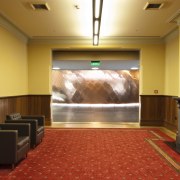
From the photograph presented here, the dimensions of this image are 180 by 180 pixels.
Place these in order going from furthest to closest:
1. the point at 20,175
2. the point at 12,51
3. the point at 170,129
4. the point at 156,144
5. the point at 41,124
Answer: the point at 170,129
the point at 12,51
the point at 41,124
the point at 156,144
the point at 20,175

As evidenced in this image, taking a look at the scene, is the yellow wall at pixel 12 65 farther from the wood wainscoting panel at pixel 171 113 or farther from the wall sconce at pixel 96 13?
the wood wainscoting panel at pixel 171 113

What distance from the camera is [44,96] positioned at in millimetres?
10812

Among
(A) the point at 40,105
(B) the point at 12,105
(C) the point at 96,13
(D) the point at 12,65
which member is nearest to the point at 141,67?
(A) the point at 40,105

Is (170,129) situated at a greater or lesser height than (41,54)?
lesser

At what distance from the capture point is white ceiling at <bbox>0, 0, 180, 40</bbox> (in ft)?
21.0

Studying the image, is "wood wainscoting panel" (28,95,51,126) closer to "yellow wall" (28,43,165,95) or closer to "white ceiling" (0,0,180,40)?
"yellow wall" (28,43,165,95)

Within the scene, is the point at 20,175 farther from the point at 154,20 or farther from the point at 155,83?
the point at 155,83

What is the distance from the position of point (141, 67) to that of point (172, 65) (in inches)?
58.8

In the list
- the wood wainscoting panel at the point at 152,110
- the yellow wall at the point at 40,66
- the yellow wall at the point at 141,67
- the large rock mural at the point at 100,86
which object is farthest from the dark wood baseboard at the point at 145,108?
the large rock mural at the point at 100,86

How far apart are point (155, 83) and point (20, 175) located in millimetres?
7470

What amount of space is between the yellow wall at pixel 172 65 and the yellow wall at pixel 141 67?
0.36 metres

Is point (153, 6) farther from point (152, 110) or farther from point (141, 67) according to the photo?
point (152, 110)

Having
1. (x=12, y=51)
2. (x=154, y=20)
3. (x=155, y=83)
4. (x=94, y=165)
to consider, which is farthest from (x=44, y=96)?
(x=94, y=165)

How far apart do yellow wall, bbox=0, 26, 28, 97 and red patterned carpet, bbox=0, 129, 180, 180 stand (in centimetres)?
206
